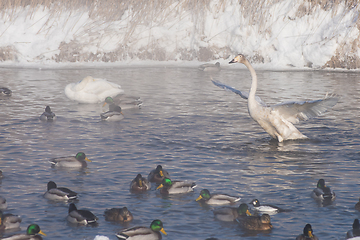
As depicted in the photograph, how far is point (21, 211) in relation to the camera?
10000 mm

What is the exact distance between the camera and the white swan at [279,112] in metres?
15.2

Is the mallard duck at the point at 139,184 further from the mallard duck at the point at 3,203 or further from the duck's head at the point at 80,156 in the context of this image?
the mallard duck at the point at 3,203

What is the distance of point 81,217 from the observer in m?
9.20

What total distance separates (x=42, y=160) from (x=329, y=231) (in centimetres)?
801

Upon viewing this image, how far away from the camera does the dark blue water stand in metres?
9.70

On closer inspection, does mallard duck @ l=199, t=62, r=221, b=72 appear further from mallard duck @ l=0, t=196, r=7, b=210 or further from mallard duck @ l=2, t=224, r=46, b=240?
mallard duck @ l=2, t=224, r=46, b=240

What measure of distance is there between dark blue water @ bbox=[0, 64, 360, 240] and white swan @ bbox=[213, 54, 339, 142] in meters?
0.53

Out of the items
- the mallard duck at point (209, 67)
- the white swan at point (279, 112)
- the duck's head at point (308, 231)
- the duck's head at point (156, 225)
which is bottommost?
the duck's head at point (156, 225)

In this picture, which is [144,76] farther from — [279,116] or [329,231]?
[329,231]

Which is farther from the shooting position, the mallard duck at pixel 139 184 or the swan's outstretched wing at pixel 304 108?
the swan's outstretched wing at pixel 304 108

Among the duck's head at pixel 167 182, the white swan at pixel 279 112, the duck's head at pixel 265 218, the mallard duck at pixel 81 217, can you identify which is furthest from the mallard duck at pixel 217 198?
the white swan at pixel 279 112

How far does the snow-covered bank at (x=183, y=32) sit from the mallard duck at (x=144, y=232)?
27478 millimetres

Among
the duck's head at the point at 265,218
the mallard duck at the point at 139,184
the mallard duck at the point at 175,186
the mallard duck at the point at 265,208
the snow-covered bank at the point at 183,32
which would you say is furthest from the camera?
the snow-covered bank at the point at 183,32

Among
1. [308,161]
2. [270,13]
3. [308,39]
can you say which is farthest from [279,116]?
[270,13]
